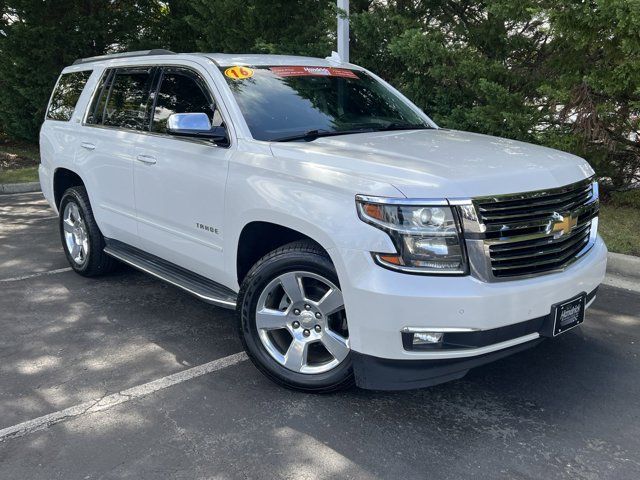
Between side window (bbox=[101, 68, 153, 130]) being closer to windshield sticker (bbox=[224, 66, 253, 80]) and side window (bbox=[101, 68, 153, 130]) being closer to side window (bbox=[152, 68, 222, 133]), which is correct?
side window (bbox=[152, 68, 222, 133])

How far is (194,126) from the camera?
401cm

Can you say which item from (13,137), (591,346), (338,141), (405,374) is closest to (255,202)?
(338,141)

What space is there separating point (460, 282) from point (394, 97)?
2.52m

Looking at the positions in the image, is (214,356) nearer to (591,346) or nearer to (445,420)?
(445,420)

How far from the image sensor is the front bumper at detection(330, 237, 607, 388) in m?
3.05

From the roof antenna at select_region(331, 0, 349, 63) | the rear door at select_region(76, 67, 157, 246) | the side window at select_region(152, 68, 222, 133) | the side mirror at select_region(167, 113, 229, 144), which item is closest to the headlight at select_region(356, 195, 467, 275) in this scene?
the side mirror at select_region(167, 113, 229, 144)

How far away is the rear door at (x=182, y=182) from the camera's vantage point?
164 inches

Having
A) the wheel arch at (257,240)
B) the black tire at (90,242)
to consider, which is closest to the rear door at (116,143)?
the black tire at (90,242)

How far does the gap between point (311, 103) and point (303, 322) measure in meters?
1.63

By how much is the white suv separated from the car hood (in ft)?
0.05

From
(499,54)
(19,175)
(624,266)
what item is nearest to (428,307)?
(624,266)

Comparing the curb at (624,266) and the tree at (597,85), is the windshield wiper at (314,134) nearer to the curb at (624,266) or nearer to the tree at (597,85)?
the curb at (624,266)

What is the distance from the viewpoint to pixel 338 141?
3990mm

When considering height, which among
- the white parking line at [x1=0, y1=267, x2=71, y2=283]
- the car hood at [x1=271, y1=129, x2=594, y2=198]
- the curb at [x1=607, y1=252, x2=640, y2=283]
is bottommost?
the white parking line at [x1=0, y1=267, x2=71, y2=283]
